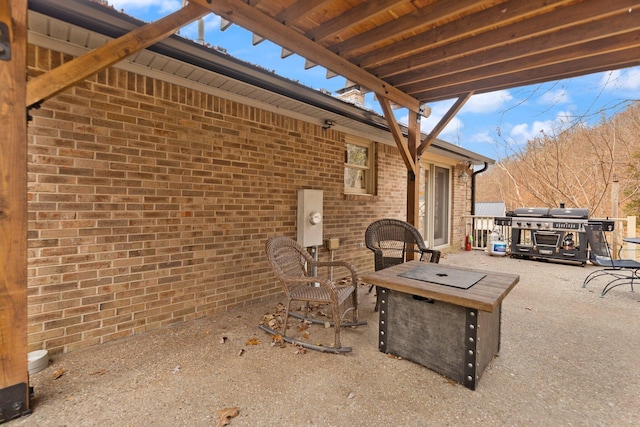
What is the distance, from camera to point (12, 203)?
1660 millimetres

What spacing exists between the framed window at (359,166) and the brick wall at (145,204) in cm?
128

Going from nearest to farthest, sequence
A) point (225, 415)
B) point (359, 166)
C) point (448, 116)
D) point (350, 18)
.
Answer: point (225, 415) < point (350, 18) < point (448, 116) < point (359, 166)

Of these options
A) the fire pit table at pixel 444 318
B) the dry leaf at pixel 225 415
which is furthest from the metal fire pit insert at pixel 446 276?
the dry leaf at pixel 225 415

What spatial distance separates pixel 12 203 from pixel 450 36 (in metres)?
3.72

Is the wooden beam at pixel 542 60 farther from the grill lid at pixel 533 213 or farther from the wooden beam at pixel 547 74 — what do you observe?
the grill lid at pixel 533 213

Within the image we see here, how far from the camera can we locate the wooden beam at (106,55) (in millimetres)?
1717

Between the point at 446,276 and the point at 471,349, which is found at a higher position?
the point at 446,276

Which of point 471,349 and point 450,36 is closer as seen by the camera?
point 471,349

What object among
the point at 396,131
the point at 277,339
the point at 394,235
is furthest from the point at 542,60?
the point at 277,339

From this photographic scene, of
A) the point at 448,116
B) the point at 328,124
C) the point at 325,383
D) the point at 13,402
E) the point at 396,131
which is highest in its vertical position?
the point at 448,116

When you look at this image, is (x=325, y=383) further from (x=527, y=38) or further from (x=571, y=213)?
(x=571, y=213)

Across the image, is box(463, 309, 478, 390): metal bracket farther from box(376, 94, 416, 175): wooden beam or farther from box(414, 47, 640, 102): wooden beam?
box(414, 47, 640, 102): wooden beam

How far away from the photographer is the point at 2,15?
63.3 inches

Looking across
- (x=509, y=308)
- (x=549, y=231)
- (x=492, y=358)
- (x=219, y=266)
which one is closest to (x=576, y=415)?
(x=492, y=358)
